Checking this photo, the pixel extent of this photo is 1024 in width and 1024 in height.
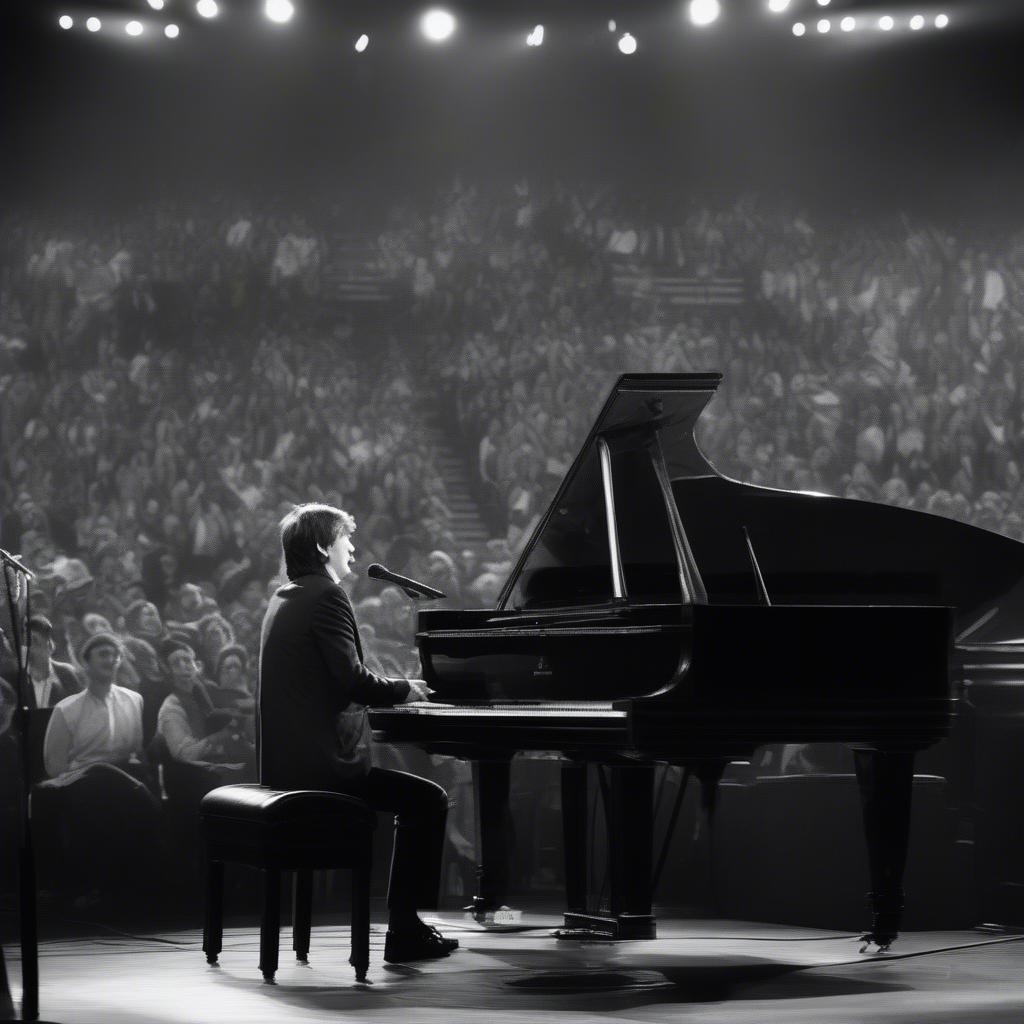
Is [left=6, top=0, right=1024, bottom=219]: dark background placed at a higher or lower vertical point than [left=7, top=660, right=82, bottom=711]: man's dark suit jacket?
higher

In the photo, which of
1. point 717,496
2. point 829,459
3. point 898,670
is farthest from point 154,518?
point 898,670

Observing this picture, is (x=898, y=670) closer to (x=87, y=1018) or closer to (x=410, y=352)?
(x=87, y=1018)

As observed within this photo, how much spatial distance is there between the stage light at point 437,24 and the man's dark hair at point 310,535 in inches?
210

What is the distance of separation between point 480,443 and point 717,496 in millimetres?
4851

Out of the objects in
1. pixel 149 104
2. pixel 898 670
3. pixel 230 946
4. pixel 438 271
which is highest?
pixel 149 104

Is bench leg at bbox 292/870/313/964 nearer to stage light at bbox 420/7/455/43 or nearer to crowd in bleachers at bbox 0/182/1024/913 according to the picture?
crowd in bleachers at bbox 0/182/1024/913

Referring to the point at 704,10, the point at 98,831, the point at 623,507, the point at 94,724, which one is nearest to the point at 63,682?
the point at 94,724

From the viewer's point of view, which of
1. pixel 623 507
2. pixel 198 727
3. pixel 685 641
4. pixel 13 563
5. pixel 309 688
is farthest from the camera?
pixel 198 727

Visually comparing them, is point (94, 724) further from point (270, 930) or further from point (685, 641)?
point (685, 641)

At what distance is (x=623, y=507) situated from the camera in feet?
15.6

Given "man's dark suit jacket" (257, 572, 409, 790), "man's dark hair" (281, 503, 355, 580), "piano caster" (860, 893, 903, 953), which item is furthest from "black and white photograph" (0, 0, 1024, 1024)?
"man's dark hair" (281, 503, 355, 580)

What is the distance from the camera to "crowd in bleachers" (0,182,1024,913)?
8906mm

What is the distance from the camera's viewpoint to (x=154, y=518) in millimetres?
8891

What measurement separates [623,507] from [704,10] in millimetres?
5216
